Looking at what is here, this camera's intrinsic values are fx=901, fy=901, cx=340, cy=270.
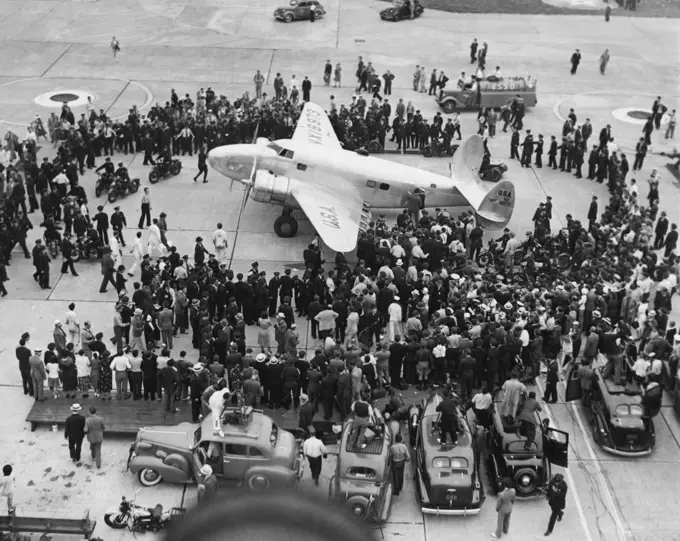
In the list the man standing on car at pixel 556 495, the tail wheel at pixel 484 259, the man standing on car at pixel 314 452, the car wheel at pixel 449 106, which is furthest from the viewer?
the car wheel at pixel 449 106

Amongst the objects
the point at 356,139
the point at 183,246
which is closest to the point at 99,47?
the point at 356,139

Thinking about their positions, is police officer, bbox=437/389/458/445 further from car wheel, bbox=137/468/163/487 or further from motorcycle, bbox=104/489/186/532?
car wheel, bbox=137/468/163/487

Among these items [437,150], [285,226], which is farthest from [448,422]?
[437,150]

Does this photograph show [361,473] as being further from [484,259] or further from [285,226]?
[285,226]

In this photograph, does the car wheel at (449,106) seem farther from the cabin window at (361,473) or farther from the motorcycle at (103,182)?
the cabin window at (361,473)

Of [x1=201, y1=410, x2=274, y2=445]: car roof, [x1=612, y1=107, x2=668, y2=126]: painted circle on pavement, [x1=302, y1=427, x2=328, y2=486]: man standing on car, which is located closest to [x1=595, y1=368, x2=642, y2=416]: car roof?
[x1=302, y1=427, x2=328, y2=486]: man standing on car

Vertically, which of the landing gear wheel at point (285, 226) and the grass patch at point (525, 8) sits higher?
the grass patch at point (525, 8)

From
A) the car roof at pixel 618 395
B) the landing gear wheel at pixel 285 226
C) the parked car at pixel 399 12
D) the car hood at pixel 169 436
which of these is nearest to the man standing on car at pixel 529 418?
the car roof at pixel 618 395

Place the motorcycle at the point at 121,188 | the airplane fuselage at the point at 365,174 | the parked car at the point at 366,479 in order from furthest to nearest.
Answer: the motorcycle at the point at 121,188
the airplane fuselage at the point at 365,174
the parked car at the point at 366,479
